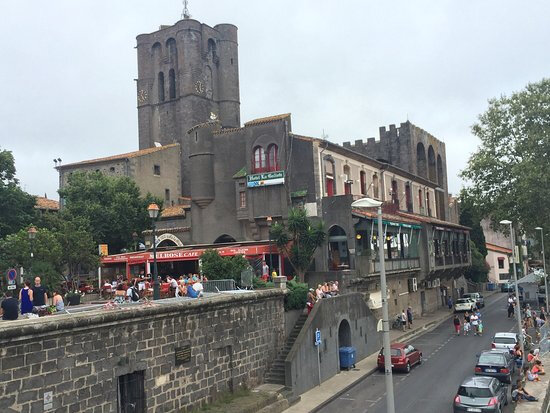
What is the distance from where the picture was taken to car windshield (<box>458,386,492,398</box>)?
18.5 metres

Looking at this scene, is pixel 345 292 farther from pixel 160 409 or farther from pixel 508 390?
pixel 160 409

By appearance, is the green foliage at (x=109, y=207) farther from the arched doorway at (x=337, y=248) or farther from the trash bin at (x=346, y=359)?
the trash bin at (x=346, y=359)

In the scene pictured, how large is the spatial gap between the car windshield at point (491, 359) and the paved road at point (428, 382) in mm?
1655

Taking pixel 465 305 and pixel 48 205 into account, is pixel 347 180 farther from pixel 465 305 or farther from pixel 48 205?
pixel 48 205

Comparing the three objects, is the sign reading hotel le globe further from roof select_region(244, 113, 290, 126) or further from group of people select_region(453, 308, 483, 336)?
group of people select_region(453, 308, 483, 336)

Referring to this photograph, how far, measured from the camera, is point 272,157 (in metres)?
36.1

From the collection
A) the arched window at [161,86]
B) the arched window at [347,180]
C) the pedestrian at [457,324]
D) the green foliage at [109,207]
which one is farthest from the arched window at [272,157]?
the arched window at [161,86]

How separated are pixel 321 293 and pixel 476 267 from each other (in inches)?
2008

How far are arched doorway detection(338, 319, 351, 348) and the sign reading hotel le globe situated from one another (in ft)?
35.6

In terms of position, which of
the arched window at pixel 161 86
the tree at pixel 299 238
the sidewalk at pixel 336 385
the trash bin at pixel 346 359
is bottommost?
the sidewalk at pixel 336 385

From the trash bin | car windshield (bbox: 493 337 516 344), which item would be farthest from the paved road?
car windshield (bbox: 493 337 516 344)

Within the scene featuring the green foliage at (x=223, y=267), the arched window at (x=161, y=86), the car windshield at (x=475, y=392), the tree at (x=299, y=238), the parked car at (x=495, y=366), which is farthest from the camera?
the arched window at (x=161, y=86)

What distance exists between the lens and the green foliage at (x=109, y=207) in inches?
1613

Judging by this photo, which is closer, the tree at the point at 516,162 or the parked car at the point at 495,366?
the parked car at the point at 495,366
